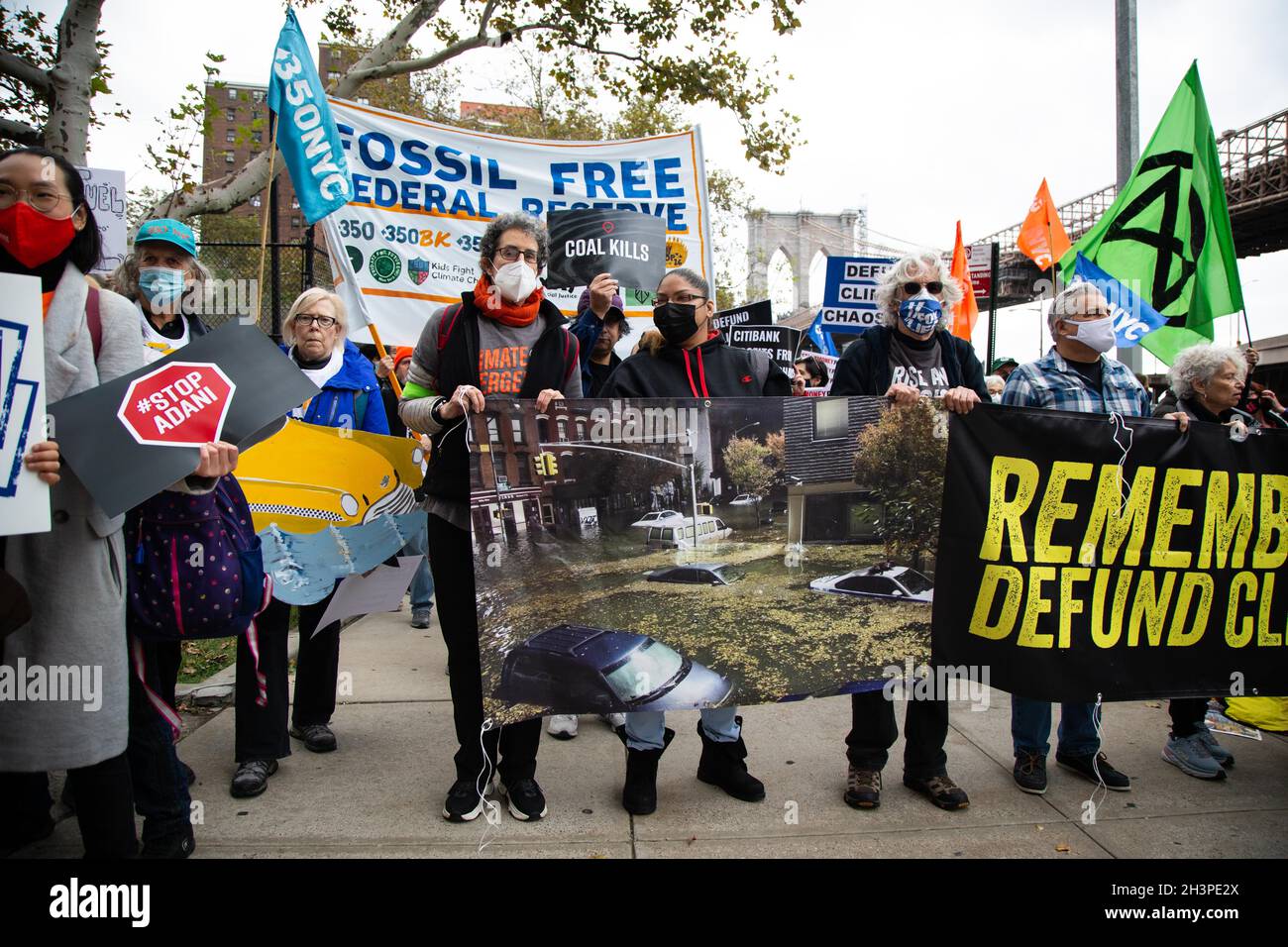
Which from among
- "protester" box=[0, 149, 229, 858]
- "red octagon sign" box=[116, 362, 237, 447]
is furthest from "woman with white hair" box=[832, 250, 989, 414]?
"protester" box=[0, 149, 229, 858]

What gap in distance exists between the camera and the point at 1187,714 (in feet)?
12.2

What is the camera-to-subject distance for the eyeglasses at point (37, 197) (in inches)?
86.3

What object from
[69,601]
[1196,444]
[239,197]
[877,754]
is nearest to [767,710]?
[877,754]

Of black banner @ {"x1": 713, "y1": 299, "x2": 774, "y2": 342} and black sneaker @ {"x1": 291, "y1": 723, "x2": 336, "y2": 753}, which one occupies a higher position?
black banner @ {"x1": 713, "y1": 299, "x2": 774, "y2": 342}

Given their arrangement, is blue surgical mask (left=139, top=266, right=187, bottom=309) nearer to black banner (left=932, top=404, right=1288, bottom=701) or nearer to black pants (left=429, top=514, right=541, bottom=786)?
black pants (left=429, top=514, right=541, bottom=786)

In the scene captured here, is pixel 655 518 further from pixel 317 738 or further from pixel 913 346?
pixel 317 738

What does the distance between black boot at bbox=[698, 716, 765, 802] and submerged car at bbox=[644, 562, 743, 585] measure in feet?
2.22

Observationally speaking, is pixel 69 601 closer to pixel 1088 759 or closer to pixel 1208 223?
pixel 1088 759

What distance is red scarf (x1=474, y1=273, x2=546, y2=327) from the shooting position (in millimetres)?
3184

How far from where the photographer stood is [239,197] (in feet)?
23.4

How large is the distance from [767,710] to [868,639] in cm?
138

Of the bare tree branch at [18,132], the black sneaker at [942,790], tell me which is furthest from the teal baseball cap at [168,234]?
the bare tree branch at [18,132]

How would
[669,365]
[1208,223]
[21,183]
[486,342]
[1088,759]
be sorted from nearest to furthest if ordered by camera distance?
[21,183] → [486,342] → [669,365] → [1088,759] → [1208,223]

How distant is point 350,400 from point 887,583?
2403 mm
